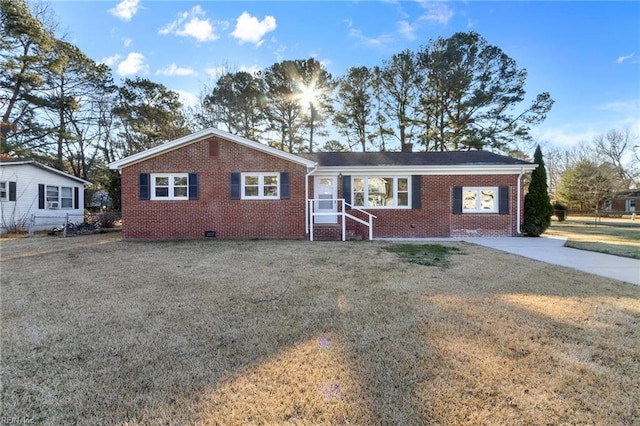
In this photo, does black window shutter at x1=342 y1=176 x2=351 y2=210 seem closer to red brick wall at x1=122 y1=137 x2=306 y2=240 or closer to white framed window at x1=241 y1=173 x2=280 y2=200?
red brick wall at x1=122 y1=137 x2=306 y2=240

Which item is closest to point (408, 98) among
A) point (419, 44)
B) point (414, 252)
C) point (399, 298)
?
point (419, 44)

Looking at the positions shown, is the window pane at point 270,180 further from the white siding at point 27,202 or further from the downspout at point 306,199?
the white siding at point 27,202

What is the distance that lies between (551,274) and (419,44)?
22.8 metres

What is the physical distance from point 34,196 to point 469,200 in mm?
20849

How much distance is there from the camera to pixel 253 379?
8.34 feet

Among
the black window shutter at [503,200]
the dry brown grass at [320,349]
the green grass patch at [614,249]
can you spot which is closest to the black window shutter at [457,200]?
the black window shutter at [503,200]

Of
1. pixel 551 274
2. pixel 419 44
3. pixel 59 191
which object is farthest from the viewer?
pixel 419 44

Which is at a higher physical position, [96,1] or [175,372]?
[96,1]

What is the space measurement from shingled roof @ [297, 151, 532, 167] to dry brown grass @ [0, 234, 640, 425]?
8080mm

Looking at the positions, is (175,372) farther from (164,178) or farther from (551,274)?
(164,178)

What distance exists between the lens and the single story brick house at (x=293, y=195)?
39.1 ft

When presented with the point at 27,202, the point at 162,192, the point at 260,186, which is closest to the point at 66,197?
the point at 27,202

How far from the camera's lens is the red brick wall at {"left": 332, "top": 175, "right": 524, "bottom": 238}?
1294 centimetres

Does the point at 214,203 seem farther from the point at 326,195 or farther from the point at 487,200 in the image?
the point at 487,200
